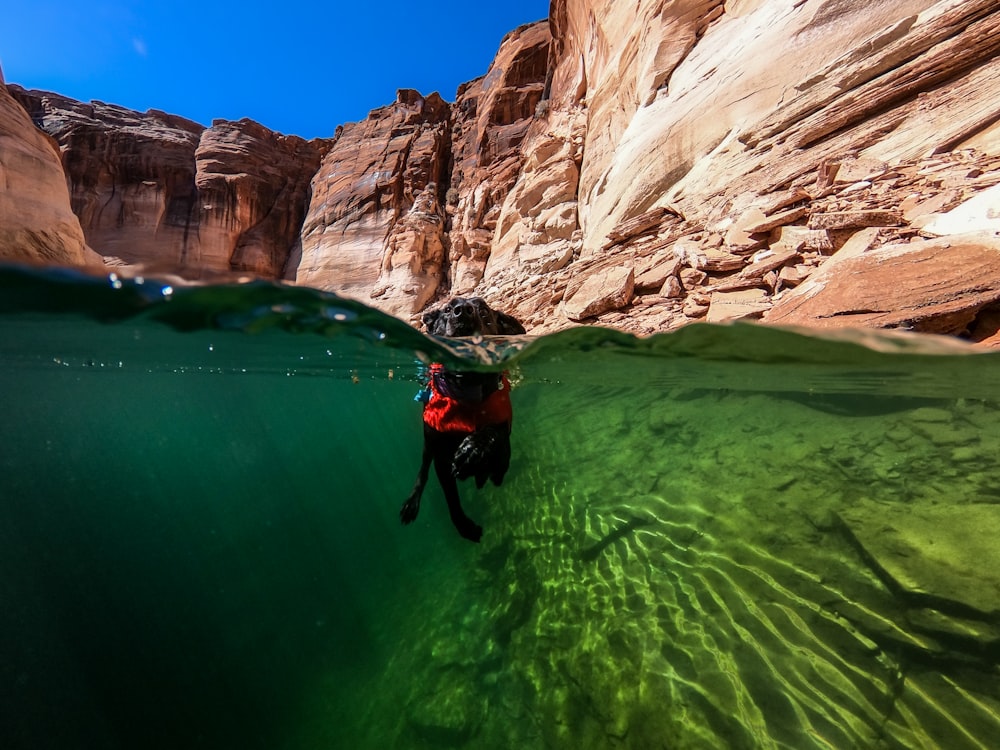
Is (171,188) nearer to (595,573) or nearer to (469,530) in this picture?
(469,530)

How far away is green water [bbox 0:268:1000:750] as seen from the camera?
11.3ft

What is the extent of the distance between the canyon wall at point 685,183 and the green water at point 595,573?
1639mm

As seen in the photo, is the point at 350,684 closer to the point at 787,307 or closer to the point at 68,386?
the point at 787,307

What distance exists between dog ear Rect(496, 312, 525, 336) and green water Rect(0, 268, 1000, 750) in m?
0.68

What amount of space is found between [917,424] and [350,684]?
814 centimetres

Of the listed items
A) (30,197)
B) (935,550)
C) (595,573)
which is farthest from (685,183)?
(30,197)

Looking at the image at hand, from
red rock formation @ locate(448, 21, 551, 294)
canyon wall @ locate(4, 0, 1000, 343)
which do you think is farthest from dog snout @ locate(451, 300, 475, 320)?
red rock formation @ locate(448, 21, 551, 294)

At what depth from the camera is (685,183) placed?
10.0 meters

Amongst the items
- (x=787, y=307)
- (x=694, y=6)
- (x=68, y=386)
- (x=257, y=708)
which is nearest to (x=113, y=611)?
(x=257, y=708)

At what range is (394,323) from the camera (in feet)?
13.7

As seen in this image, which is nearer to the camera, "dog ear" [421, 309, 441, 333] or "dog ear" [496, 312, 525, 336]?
"dog ear" [421, 309, 441, 333]

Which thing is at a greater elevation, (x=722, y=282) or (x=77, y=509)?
(x=722, y=282)

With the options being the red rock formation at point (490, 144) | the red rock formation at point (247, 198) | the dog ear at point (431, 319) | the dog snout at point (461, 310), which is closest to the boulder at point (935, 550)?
the dog snout at point (461, 310)

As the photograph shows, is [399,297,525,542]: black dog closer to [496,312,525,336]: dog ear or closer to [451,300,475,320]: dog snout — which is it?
[451,300,475,320]: dog snout
